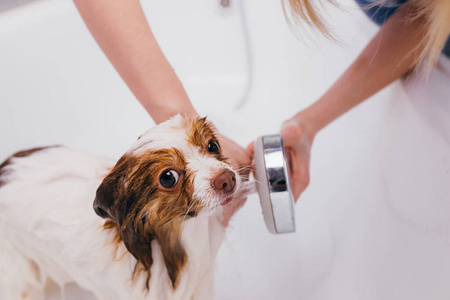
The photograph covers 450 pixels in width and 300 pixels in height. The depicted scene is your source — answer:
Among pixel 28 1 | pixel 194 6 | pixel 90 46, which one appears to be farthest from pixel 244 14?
pixel 28 1

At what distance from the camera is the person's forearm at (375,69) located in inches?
27.7

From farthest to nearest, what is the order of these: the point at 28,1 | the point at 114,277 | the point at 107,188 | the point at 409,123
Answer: the point at 28,1 < the point at 409,123 < the point at 114,277 < the point at 107,188

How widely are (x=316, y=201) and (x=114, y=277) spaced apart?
0.55 metres

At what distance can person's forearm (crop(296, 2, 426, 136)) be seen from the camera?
2.31ft

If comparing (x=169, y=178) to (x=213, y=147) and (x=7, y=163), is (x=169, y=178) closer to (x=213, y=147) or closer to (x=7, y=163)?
(x=213, y=147)

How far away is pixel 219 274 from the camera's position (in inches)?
28.7

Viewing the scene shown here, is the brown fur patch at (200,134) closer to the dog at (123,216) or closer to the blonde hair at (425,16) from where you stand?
the dog at (123,216)

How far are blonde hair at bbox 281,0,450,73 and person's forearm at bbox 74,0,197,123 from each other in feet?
0.64

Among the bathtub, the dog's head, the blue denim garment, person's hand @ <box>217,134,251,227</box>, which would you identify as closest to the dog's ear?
the dog's head

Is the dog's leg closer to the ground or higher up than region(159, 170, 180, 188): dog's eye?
closer to the ground

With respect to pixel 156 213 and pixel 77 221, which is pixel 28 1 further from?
pixel 156 213

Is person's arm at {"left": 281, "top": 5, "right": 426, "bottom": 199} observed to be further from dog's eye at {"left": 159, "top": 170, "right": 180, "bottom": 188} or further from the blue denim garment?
dog's eye at {"left": 159, "top": 170, "right": 180, "bottom": 188}

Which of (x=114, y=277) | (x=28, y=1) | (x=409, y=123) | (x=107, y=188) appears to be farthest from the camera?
(x=28, y=1)

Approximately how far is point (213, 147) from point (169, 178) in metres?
0.07
